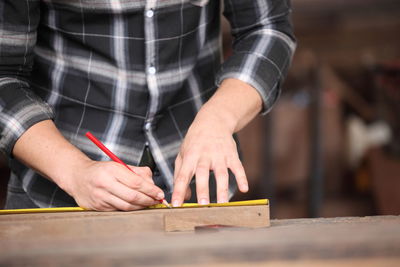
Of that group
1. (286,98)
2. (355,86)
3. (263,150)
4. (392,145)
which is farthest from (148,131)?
(355,86)

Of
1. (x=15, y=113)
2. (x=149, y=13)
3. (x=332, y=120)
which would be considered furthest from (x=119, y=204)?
(x=332, y=120)

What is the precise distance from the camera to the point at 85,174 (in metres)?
1.05

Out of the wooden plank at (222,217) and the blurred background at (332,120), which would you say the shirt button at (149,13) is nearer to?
the wooden plank at (222,217)

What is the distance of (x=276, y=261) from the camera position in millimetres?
504

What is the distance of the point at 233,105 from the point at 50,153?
35cm

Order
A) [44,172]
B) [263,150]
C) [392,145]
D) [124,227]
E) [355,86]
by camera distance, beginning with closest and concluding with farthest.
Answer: [124,227] → [44,172] → [392,145] → [263,150] → [355,86]

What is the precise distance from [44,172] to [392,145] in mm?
2532

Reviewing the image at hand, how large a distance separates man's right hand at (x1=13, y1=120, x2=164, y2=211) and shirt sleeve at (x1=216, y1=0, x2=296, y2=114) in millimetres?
302

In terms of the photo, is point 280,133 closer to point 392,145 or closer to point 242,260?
point 392,145

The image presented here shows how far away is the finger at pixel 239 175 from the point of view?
1.06 m

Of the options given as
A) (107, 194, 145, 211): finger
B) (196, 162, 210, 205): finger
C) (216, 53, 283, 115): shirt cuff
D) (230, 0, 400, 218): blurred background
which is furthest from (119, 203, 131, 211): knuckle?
(230, 0, 400, 218): blurred background

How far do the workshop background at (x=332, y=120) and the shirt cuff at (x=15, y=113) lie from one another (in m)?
2.31

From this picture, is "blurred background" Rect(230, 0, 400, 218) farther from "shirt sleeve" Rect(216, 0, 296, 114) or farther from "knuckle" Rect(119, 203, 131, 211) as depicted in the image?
"knuckle" Rect(119, 203, 131, 211)

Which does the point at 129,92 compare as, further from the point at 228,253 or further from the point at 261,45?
the point at 228,253
